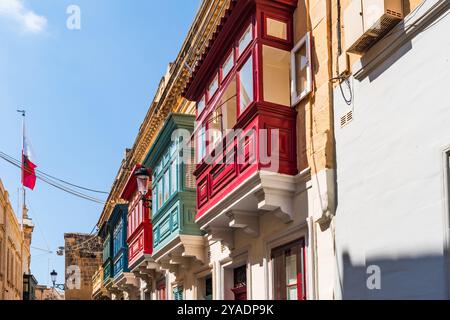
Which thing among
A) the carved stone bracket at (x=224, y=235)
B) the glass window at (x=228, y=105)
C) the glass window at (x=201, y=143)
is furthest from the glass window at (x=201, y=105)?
the carved stone bracket at (x=224, y=235)

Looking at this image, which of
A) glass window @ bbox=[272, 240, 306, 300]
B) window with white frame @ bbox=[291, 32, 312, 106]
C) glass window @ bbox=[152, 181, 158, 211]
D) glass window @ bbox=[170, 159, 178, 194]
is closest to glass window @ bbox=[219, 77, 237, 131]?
window with white frame @ bbox=[291, 32, 312, 106]

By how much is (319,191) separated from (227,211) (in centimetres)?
211

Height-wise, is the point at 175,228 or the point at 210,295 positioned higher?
the point at 175,228

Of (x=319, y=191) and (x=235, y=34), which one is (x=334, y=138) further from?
(x=235, y=34)

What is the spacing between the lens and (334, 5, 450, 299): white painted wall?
17.1 ft

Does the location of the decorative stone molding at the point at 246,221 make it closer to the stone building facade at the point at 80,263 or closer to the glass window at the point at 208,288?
the glass window at the point at 208,288

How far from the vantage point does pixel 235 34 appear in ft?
30.1

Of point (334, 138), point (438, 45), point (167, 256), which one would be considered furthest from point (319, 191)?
point (167, 256)

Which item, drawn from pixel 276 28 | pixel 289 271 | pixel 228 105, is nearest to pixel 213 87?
pixel 228 105

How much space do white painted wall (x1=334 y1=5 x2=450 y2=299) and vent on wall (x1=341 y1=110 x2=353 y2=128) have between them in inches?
2.8

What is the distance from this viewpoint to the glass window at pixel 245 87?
8.66m

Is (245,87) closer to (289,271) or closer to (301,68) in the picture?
(301,68)

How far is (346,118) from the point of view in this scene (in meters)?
6.93

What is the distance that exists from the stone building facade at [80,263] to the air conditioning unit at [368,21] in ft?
112
